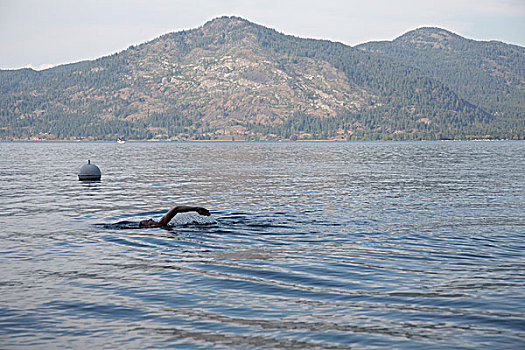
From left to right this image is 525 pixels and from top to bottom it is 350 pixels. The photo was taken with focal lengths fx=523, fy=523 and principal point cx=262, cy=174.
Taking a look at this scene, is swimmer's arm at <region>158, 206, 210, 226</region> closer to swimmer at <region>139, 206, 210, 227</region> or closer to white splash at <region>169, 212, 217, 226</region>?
→ swimmer at <region>139, 206, 210, 227</region>

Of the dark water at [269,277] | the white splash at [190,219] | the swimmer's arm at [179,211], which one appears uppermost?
the swimmer's arm at [179,211]

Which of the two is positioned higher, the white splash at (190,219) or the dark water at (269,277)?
the white splash at (190,219)

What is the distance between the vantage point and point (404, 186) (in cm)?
4959

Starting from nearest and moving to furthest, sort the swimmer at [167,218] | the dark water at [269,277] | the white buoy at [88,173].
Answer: the dark water at [269,277]
the swimmer at [167,218]
the white buoy at [88,173]

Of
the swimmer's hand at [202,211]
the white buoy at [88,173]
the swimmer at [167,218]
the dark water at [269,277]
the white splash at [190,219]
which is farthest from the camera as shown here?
the white buoy at [88,173]

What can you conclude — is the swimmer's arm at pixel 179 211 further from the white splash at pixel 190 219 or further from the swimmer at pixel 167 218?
the white splash at pixel 190 219

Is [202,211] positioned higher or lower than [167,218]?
higher

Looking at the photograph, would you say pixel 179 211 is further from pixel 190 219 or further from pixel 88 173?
pixel 88 173

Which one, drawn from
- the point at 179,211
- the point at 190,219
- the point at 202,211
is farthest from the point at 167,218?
the point at 202,211

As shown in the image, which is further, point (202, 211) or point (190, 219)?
point (190, 219)

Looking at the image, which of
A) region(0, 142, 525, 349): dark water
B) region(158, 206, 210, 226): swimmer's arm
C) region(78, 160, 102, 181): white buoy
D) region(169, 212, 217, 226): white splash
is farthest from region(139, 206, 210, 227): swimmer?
region(78, 160, 102, 181): white buoy

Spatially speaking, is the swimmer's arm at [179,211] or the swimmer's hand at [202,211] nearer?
the swimmer's arm at [179,211]

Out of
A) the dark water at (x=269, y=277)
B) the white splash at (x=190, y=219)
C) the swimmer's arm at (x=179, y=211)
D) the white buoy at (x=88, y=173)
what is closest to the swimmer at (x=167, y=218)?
the swimmer's arm at (x=179, y=211)

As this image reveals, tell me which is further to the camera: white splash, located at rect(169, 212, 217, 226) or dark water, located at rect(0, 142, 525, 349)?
white splash, located at rect(169, 212, 217, 226)
